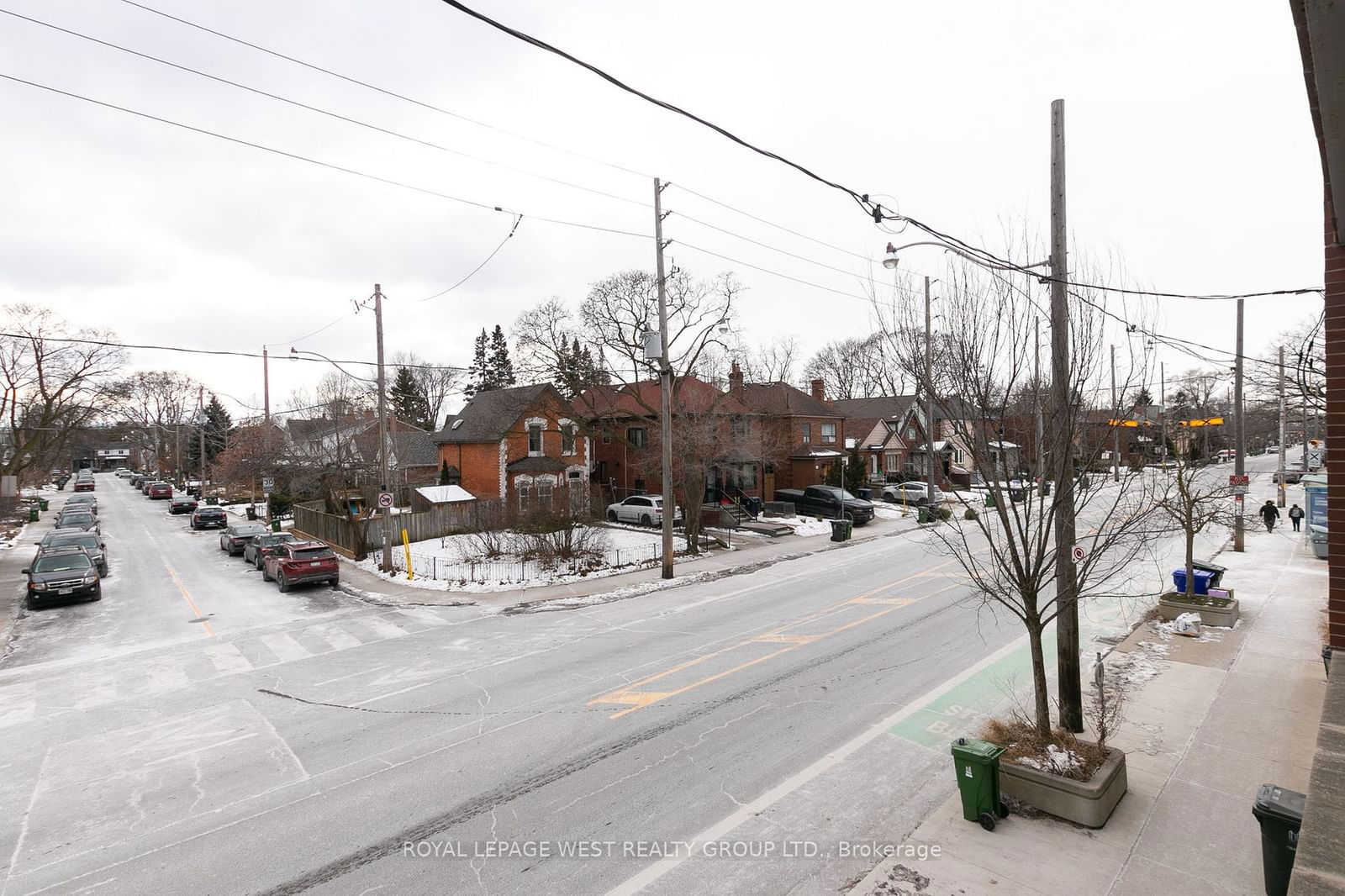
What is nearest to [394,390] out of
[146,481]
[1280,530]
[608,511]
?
[146,481]

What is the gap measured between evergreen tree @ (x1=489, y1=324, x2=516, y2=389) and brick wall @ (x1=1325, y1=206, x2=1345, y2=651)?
6341 centimetres

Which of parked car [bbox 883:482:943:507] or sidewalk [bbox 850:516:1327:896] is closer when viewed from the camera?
sidewalk [bbox 850:516:1327:896]

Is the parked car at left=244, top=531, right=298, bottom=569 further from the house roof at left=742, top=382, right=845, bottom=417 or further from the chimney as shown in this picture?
the house roof at left=742, top=382, right=845, bottom=417

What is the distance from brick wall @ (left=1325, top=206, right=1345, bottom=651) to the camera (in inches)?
284

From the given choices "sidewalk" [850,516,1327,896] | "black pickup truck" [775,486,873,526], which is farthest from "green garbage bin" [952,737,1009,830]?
"black pickup truck" [775,486,873,526]

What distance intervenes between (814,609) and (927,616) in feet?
8.02

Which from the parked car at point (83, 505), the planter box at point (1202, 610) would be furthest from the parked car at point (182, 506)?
the planter box at point (1202, 610)

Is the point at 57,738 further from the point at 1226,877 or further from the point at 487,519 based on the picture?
the point at 487,519

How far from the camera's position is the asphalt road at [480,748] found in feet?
19.2

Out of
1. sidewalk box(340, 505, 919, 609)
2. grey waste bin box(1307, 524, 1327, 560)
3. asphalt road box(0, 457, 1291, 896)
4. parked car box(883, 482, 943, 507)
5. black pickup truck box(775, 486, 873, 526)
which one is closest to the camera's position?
asphalt road box(0, 457, 1291, 896)

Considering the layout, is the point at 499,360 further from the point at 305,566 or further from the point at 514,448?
the point at 305,566

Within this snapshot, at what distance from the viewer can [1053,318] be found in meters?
6.89

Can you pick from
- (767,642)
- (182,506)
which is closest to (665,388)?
(767,642)

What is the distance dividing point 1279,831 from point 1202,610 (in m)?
10.3
